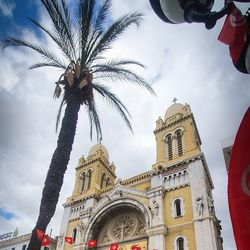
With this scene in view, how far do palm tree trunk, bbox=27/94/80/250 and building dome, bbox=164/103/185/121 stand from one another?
2065 cm

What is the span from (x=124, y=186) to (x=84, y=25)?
18.1 meters

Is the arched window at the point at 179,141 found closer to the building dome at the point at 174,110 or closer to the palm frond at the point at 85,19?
the building dome at the point at 174,110

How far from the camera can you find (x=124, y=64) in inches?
547

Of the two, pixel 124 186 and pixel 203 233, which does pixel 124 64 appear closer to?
pixel 203 233

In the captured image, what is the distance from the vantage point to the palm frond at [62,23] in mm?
10930

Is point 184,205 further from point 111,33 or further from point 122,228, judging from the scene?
point 111,33

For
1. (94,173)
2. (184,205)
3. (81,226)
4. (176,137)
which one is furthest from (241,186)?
(94,173)

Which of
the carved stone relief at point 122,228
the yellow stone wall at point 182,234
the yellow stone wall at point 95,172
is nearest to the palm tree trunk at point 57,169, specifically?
the yellow stone wall at point 182,234

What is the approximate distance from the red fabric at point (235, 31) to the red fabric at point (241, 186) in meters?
0.65

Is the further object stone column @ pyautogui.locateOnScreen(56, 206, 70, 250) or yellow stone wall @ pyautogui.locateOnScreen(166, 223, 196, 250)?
stone column @ pyautogui.locateOnScreen(56, 206, 70, 250)

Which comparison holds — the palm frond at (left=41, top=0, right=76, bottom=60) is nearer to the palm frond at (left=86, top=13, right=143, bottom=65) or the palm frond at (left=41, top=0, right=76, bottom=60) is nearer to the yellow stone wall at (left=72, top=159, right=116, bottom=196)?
the palm frond at (left=86, top=13, right=143, bottom=65)

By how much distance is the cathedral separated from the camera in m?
21.1

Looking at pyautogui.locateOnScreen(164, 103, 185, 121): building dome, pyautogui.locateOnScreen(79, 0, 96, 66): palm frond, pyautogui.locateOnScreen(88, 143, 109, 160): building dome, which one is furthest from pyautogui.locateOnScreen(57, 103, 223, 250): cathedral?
pyautogui.locateOnScreen(79, 0, 96, 66): palm frond

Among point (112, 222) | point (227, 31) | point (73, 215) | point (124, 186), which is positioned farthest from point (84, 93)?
point (73, 215)
